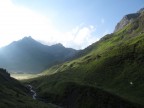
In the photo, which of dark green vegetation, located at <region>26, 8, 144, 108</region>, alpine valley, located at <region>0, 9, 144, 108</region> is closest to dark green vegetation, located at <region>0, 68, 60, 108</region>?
alpine valley, located at <region>0, 9, 144, 108</region>

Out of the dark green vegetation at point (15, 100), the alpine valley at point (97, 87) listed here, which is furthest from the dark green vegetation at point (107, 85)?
the dark green vegetation at point (15, 100)

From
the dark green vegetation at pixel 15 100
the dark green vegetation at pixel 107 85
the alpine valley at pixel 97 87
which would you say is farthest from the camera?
the dark green vegetation at pixel 107 85

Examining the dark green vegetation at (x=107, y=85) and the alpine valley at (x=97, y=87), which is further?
the dark green vegetation at (x=107, y=85)

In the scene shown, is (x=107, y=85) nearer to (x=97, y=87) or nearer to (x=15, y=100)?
(x=97, y=87)

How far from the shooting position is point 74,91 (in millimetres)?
133625

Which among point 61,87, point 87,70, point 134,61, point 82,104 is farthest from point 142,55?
point 82,104

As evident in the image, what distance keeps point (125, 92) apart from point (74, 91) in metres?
24.9

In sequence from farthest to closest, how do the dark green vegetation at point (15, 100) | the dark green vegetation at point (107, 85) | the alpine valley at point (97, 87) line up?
the dark green vegetation at point (107, 85)
the alpine valley at point (97, 87)
the dark green vegetation at point (15, 100)

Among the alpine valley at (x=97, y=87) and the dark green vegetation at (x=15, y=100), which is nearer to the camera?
the dark green vegetation at (x=15, y=100)

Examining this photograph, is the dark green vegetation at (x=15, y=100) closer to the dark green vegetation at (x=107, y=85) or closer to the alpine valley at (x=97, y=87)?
the alpine valley at (x=97, y=87)

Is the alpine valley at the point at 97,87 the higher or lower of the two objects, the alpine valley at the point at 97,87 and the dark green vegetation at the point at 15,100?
the higher

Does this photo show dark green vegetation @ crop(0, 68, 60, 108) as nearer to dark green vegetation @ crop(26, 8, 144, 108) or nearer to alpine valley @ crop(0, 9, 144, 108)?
alpine valley @ crop(0, 9, 144, 108)

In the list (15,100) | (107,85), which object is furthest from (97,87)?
(15,100)

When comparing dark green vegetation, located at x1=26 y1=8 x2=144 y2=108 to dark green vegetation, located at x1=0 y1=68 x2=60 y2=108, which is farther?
dark green vegetation, located at x1=26 y1=8 x2=144 y2=108
